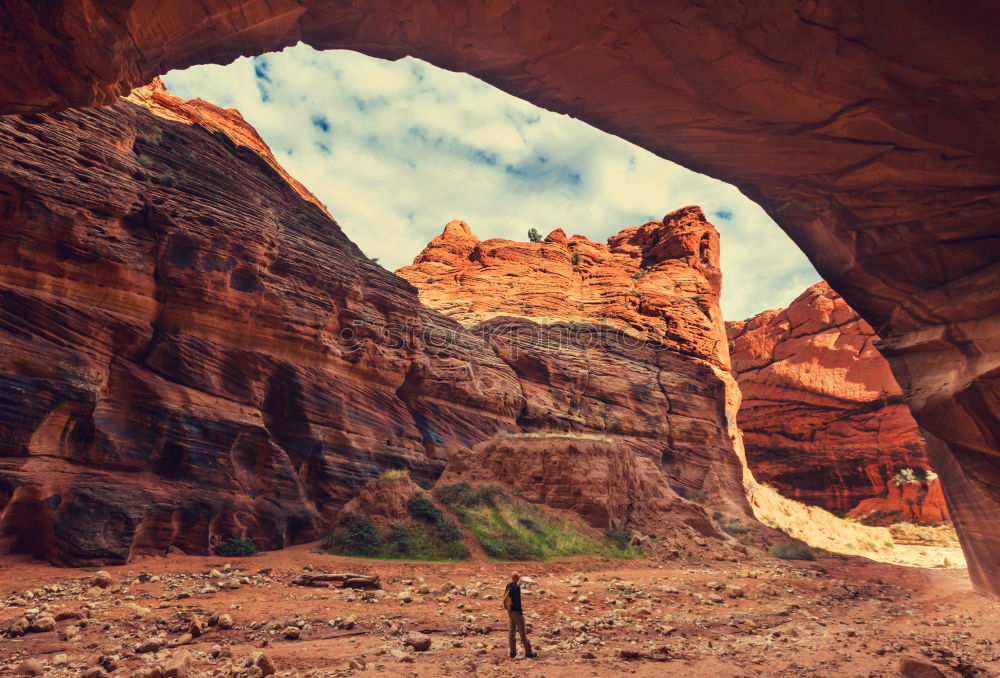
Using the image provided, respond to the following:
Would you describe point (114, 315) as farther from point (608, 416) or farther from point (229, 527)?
point (608, 416)

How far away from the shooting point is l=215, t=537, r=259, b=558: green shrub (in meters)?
15.5

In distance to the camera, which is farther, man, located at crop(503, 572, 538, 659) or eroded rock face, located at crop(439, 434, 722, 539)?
eroded rock face, located at crop(439, 434, 722, 539)

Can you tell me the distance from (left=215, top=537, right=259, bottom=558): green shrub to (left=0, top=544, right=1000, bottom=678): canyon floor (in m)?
0.51

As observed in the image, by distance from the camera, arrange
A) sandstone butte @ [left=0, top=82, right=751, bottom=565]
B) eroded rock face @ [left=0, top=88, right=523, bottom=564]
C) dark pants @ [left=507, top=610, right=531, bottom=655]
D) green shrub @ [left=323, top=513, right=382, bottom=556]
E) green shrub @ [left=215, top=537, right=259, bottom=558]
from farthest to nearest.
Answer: green shrub @ [left=323, top=513, right=382, bottom=556] < green shrub @ [left=215, top=537, right=259, bottom=558] < sandstone butte @ [left=0, top=82, right=751, bottom=565] < eroded rock face @ [left=0, top=88, right=523, bottom=564] < dark pants @ [left=507, top=610, right=531, bottom=655]

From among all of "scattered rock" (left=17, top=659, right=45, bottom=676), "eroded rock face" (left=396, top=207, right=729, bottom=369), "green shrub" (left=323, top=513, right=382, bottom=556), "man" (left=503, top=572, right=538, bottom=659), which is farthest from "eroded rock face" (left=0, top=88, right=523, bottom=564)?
"eroded rock face" (left=396, top=207, right=729, bottom=369)

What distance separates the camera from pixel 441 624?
31.7ft

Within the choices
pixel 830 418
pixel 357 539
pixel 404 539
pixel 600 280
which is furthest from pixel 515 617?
pixel 830 418

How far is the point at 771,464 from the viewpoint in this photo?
5247cm

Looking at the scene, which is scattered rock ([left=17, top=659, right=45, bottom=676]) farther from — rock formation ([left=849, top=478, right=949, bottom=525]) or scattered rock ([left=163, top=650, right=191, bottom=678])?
rock formation ([left=849, top=478, right=949, bottom=525])

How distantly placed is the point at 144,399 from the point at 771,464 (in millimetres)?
53468

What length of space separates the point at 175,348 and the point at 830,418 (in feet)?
174

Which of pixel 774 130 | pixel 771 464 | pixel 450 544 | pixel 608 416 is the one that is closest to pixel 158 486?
pixel 450 544

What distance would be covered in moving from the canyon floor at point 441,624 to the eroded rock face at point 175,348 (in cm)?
179

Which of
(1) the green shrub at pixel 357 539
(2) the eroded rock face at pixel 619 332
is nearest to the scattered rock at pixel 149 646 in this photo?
Answer: (1) the green shrub at pixel 357 539
